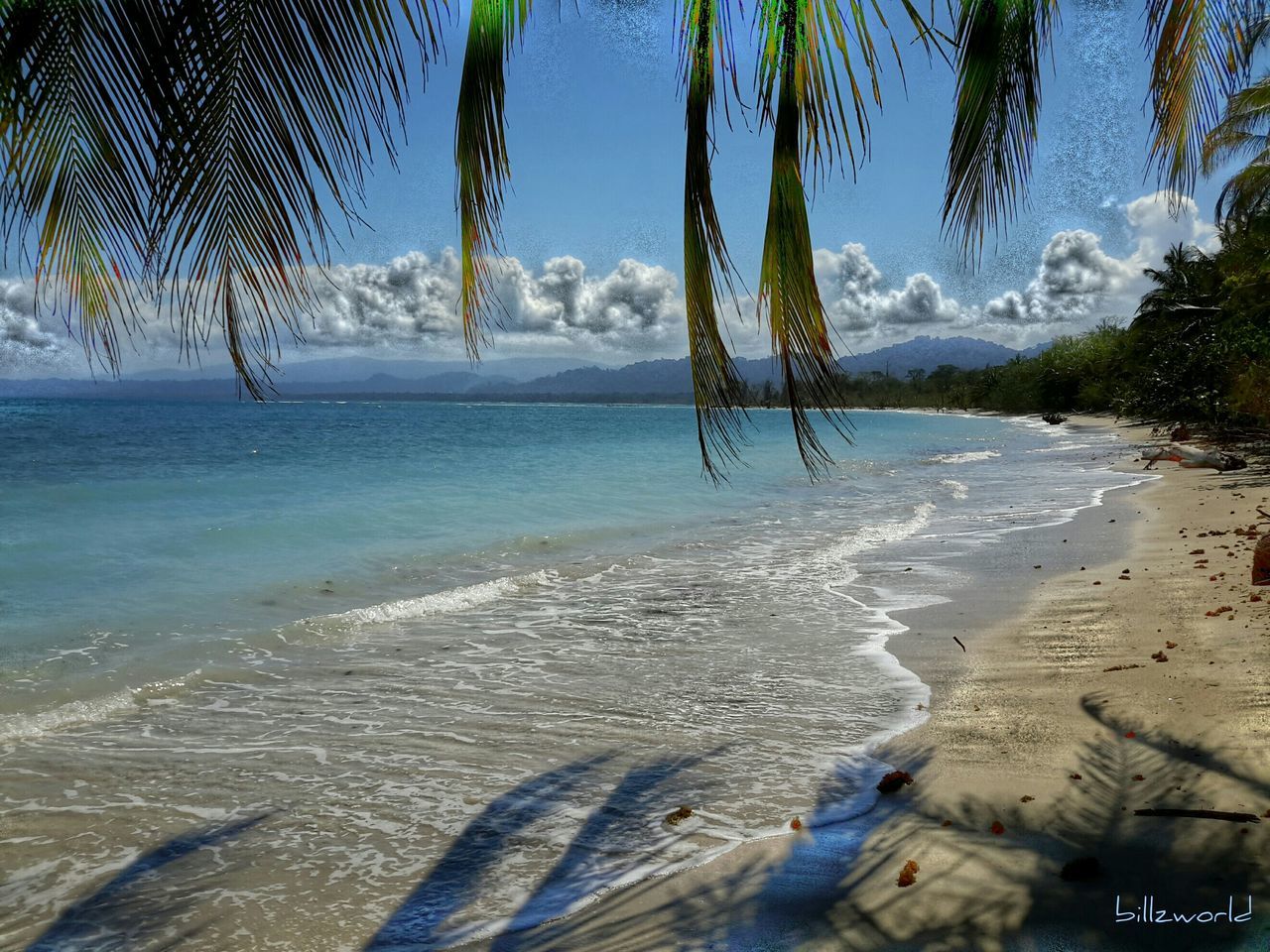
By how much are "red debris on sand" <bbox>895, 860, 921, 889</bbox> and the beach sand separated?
0.02 metres

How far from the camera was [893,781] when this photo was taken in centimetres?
364

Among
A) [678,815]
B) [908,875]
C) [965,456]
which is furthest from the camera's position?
[965,456]

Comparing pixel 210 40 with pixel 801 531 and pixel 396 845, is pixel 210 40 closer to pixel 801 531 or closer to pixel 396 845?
pixel 396 845

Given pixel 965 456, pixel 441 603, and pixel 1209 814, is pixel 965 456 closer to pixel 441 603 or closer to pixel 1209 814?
pixel 441 603

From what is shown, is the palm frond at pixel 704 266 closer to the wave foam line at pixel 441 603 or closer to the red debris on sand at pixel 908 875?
the red debris on sand at pixel 908 875

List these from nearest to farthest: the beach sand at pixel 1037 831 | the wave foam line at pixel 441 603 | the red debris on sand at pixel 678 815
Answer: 1. the beach sand at pixel 1037 831
2. the red debris on sand at pixel 678 815
3. the wave foam line at pixel 441 603

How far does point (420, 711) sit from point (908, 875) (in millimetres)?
3208

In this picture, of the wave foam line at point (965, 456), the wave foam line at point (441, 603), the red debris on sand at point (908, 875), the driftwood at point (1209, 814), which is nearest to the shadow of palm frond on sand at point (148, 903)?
the red debris on sand at point (908, 875)

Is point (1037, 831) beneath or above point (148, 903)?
above

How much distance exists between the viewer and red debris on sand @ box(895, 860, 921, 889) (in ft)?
9.10

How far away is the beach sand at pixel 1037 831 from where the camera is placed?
254cm

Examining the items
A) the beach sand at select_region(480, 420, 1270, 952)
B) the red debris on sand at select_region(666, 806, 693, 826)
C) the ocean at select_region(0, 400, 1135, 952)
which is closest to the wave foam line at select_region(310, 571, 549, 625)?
the ocean at select_region(0, 400, 1135, 952)

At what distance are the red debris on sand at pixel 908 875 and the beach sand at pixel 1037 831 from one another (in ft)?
0.08

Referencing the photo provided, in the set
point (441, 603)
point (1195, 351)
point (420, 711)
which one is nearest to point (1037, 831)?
point (420, 711)
